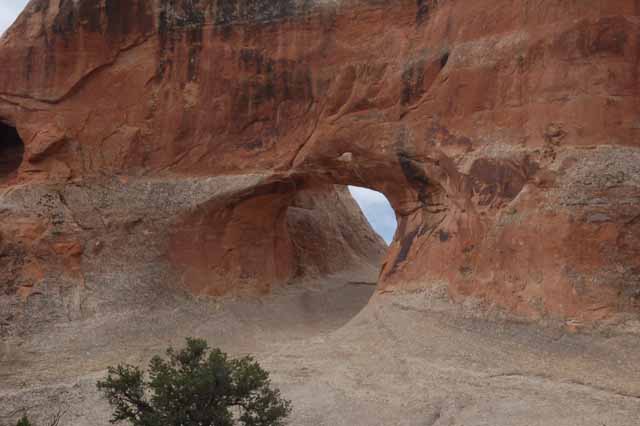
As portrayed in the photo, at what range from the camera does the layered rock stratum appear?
12.3m

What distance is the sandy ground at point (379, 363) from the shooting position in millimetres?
10492

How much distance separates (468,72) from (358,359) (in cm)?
553

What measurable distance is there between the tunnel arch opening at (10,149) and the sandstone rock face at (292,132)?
0.10m

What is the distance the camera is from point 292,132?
53.6 feet

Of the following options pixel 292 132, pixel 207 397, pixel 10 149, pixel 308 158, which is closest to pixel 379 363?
pixel 207 397

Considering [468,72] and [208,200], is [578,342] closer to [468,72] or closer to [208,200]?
[468,72]

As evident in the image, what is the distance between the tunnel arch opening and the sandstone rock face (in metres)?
0.10

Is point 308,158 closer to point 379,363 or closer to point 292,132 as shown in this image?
point 292,132

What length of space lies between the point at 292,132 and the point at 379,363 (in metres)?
5.87

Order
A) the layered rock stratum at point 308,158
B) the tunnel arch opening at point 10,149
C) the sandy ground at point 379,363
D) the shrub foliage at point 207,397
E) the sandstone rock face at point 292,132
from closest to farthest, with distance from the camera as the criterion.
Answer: the shrub foliage at point 207,397 < the sandy ground at point 379,363 < the layered rock stratum at point 308,158 < the sandstone rock face at point 292,132 < the tunnel arch opening at point 10,149

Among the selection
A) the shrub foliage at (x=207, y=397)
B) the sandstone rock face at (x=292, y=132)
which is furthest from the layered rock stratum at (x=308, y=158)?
the shrub foliage at (x=207, y=397)

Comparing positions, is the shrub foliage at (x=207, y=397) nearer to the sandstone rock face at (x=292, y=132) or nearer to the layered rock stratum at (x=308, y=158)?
the layered rock stratum at (x=308, y=158)

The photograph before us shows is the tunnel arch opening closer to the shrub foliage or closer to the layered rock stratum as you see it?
the layered rock stratum

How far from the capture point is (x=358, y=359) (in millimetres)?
12859
